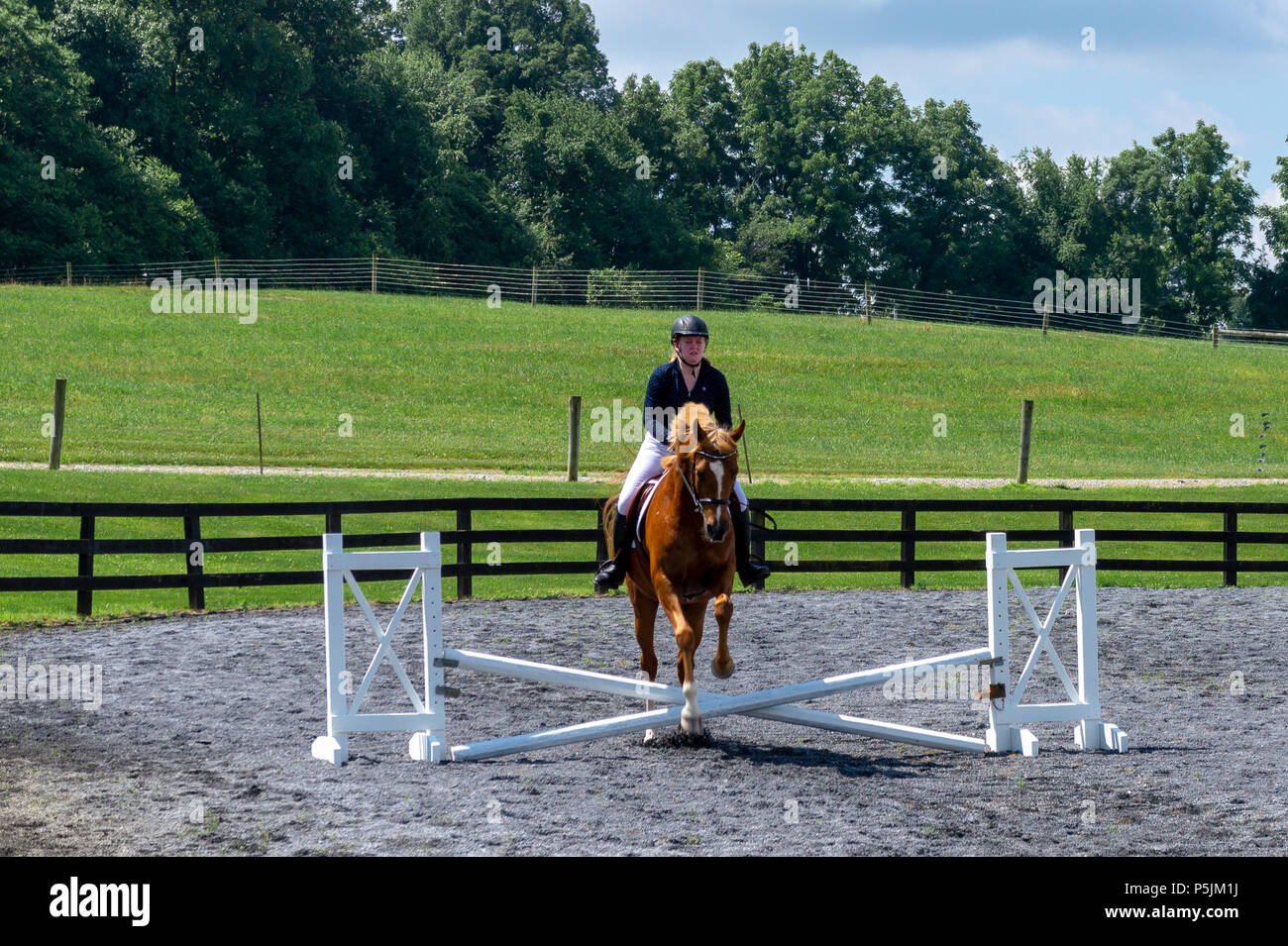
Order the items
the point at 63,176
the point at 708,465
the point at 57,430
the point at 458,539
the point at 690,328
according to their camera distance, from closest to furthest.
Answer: the point at 708,465 < the point at 690,328 < the point at 458,539 < the point at 57,430 < the point at 63,176

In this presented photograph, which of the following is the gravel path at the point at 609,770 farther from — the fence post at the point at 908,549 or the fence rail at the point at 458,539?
the fence post at the point at 908,549

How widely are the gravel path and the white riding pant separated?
1729 millimetres

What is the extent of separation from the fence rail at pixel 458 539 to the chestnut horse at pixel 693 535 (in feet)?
12.6

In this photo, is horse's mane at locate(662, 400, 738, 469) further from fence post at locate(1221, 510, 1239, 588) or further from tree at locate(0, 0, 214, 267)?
tree at locate(0, 0, 214, 267)

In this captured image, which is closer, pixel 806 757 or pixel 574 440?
pixel 806 757

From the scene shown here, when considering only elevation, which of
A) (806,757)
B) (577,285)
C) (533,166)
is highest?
(533,166)

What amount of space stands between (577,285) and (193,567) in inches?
1774

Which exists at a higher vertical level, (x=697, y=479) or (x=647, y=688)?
(x=697, y=479)

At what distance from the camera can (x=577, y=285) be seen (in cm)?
5988

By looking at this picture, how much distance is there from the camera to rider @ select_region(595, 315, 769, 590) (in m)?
9.59

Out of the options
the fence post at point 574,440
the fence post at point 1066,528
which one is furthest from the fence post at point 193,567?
the fence post at point 574,440

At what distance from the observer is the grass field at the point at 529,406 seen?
73.0 feet

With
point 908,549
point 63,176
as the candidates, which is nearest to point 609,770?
point 908,549

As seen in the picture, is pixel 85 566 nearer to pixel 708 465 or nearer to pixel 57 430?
pixel 708 465
